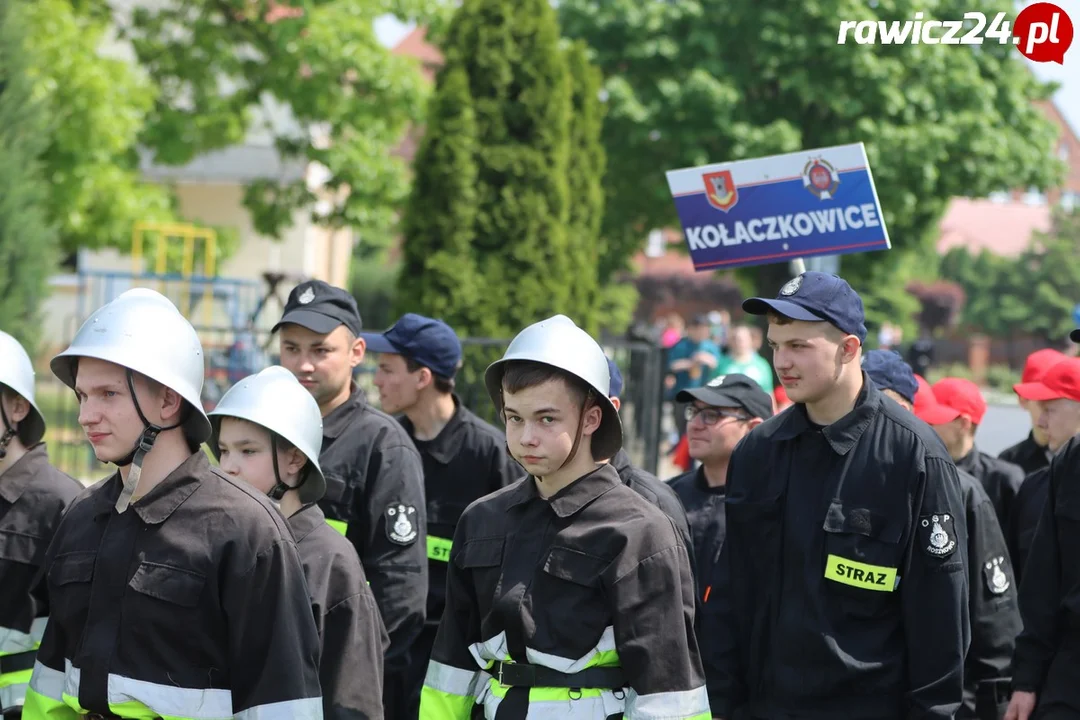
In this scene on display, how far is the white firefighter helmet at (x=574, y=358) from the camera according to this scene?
3822 millimetres

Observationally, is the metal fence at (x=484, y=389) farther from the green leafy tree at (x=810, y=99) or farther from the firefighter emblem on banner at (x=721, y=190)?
the green leafy tree at (x=810, y=99)

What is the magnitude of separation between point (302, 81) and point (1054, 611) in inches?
651

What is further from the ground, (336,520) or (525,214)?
(525,214)

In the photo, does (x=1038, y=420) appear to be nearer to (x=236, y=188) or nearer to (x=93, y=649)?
(x=93, y=649)

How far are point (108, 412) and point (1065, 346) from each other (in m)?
40.3

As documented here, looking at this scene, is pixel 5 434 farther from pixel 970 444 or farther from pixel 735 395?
pixel 970 444

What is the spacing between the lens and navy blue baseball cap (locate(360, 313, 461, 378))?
6.48 m

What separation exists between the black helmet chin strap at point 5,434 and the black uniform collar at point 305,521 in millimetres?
1029

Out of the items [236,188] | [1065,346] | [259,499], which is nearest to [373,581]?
[259,499]

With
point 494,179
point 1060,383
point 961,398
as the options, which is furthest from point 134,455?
point 494,179

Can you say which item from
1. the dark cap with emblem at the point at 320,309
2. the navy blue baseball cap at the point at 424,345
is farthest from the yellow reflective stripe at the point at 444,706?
the navy blue baseball cap at the point at 424,345

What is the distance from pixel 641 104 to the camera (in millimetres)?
27781

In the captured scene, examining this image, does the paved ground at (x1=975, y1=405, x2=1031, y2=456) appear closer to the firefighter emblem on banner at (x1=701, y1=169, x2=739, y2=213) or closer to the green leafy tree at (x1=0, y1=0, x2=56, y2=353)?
the firefighter emblem on banner at (x1=701, y1=169, x2=739, y2=213)

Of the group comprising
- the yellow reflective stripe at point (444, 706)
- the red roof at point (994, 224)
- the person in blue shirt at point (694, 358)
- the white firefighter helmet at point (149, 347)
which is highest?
the red roof at point (994, 224)
